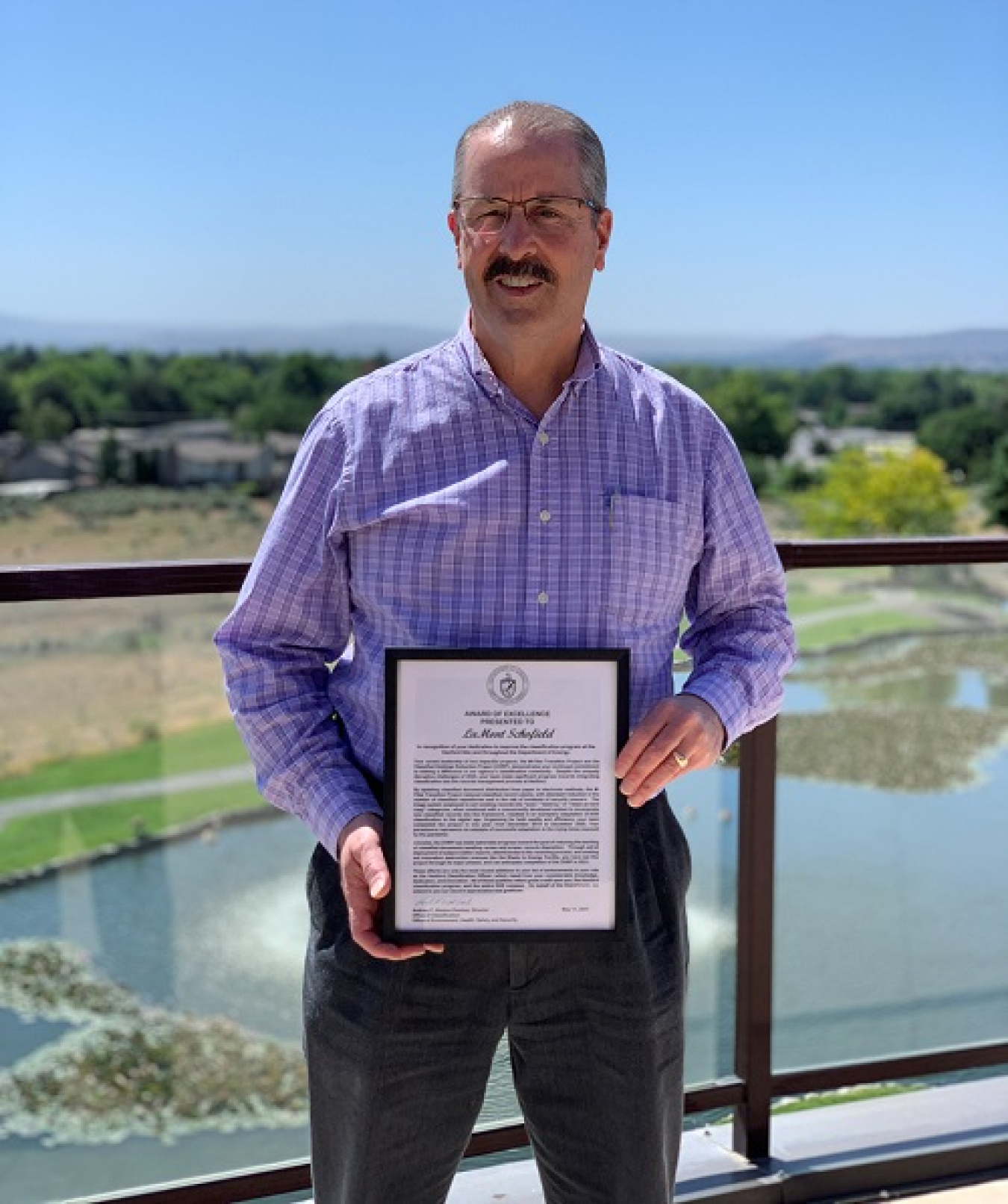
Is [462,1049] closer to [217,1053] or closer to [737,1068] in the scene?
[737,1068]

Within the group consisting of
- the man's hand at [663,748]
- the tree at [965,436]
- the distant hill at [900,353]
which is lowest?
the tree at [965,436]

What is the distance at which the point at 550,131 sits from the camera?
119cm

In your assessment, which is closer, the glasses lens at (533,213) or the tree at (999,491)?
the glasses lens at (533,213)

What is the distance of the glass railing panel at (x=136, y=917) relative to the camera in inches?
82.2

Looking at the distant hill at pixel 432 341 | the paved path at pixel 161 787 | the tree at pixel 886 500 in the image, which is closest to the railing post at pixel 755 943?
the paved path at pixel 161 787

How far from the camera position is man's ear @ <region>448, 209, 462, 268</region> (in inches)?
48.4

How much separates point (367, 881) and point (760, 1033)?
1125mm

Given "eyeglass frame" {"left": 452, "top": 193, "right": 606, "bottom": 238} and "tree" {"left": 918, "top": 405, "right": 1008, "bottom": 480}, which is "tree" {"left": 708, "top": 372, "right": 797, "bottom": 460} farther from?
"eyeglass frame" {"left": 452, "top": 193, "right": 606, "bottom": 238}

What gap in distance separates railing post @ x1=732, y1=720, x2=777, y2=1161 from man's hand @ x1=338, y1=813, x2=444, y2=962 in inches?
37.7

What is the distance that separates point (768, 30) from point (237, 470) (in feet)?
97.7

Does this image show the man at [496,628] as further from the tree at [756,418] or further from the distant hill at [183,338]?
the distant hill at [183,338]

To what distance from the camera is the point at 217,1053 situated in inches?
516

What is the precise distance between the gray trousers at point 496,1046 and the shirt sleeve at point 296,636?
3.6 inches

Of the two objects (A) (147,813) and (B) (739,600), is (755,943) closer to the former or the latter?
(B) (739,600)
